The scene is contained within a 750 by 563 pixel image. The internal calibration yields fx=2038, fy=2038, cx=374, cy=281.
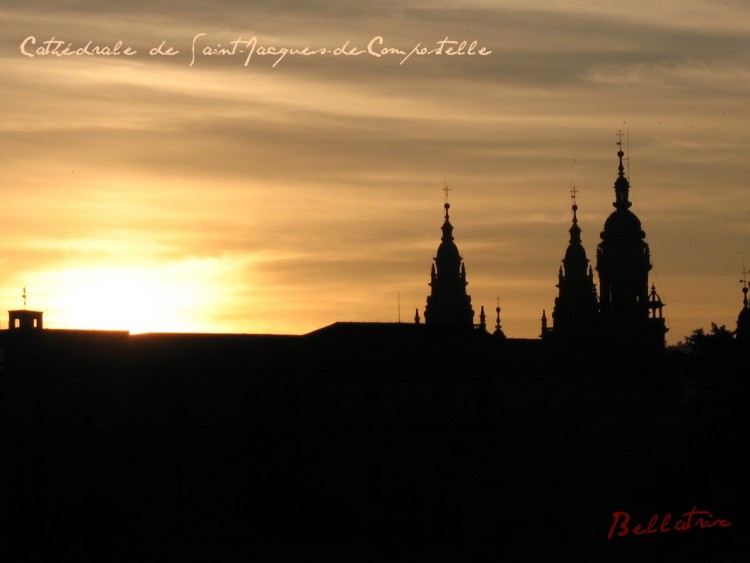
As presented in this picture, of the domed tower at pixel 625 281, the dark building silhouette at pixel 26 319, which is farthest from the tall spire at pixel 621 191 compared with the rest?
the dark building silhouette at pixel 26 319

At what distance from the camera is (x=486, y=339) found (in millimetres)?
101688

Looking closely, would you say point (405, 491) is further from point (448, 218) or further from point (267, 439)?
point (448, 218)

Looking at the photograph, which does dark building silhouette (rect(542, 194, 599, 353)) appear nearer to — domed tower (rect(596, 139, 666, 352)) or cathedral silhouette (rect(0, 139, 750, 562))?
domed tower (rect(596, 139, 666, 352))

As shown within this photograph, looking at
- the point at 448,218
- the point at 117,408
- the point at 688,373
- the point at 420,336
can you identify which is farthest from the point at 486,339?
the point at 448,218

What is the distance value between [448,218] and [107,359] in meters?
92.4

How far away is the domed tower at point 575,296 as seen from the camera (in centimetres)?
16850

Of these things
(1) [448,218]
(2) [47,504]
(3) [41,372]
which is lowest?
(2) [47,504]

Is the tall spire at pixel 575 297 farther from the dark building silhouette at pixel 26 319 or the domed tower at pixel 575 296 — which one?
the dark building silhouette at pixel 26 319

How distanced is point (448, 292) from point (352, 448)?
301ft

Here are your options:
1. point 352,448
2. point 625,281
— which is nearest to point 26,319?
point 352,448

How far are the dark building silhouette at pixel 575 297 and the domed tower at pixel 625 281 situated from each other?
2.53m
